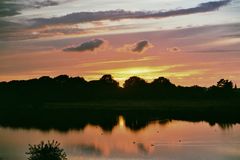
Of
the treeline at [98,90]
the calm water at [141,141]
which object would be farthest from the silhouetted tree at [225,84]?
the calm water at [141,141]

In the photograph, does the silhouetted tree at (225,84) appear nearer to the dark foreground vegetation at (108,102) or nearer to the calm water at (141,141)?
the dark foreground vegetation at (108,102)

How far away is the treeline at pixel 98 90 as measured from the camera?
110 meters

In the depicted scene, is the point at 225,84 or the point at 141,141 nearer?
the point at 141,141

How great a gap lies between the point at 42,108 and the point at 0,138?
48648mm

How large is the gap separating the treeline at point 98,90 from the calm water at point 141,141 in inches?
1847

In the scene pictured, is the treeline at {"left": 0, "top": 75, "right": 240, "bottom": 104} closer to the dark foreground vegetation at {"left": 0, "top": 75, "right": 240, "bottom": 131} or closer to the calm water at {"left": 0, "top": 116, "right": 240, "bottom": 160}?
the dark foreground vegetation at {"left": 0, "top": 75, "right": 240, "bottom": 131}

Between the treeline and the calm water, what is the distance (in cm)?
4693

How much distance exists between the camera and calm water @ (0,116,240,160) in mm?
37469

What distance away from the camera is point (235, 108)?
87125 millimetres

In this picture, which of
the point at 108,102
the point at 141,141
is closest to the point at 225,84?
the point at 108,102

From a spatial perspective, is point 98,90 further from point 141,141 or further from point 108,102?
point 141,141

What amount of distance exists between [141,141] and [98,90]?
7730 cm

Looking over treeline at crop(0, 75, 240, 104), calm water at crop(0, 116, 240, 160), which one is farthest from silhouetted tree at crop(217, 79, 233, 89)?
calm water at crop(0, 116, 240, 160)

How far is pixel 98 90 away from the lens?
124375mm
